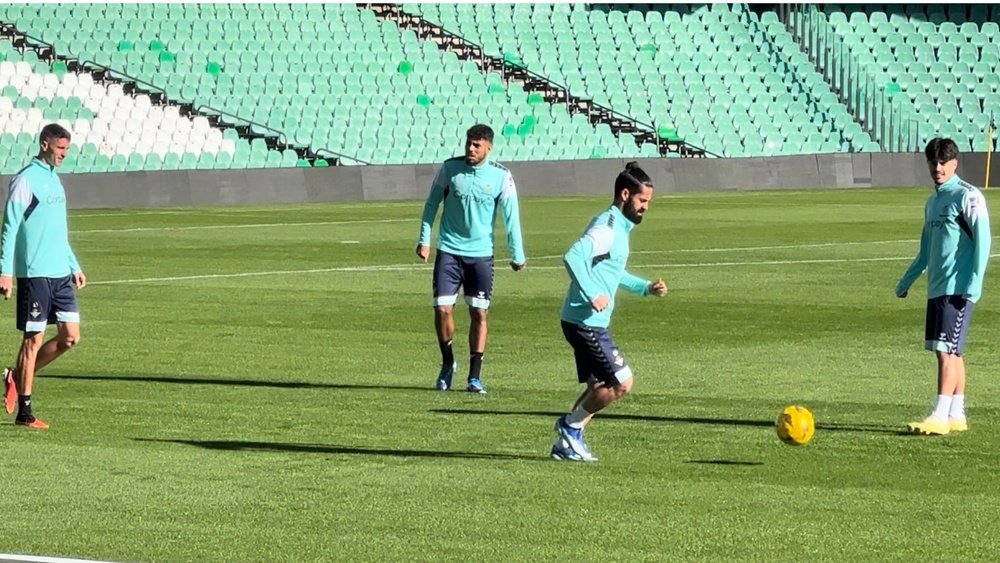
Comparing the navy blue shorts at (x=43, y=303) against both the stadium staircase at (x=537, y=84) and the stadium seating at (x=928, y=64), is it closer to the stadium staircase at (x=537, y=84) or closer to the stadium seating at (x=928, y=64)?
the stadium staircase at (x=537, y=84)

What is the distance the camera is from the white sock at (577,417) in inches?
428

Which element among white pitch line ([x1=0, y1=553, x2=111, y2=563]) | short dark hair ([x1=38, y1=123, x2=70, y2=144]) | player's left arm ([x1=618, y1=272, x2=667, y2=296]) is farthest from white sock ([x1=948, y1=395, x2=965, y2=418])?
white pitch line ([x1=0, y1=553, x2=111, y2=563])

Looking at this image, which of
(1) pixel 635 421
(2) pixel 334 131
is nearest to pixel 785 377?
(1) pixel 635 421

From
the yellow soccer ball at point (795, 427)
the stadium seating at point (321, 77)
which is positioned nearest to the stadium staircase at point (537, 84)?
the stadium seating at point (321, 77)

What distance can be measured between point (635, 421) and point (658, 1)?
44.1 meters

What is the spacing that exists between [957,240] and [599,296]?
9.15ft

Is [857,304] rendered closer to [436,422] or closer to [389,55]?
[436,422]

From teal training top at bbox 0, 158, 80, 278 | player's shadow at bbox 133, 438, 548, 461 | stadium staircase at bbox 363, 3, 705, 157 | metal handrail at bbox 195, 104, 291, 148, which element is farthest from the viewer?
stadium staircase at bbox 363, 3, 705, 157

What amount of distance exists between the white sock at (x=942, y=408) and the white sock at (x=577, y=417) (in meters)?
2.42

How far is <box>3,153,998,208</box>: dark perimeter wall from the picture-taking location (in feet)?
133

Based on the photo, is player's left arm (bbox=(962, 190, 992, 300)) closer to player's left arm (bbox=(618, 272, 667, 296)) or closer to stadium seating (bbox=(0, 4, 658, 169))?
player's left arm (bbox=(618, 272, 667, 296))

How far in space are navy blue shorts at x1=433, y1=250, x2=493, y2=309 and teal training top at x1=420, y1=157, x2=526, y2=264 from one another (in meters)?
0.05

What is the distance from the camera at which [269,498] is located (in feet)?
32.2

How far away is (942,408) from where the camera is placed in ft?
39.3
